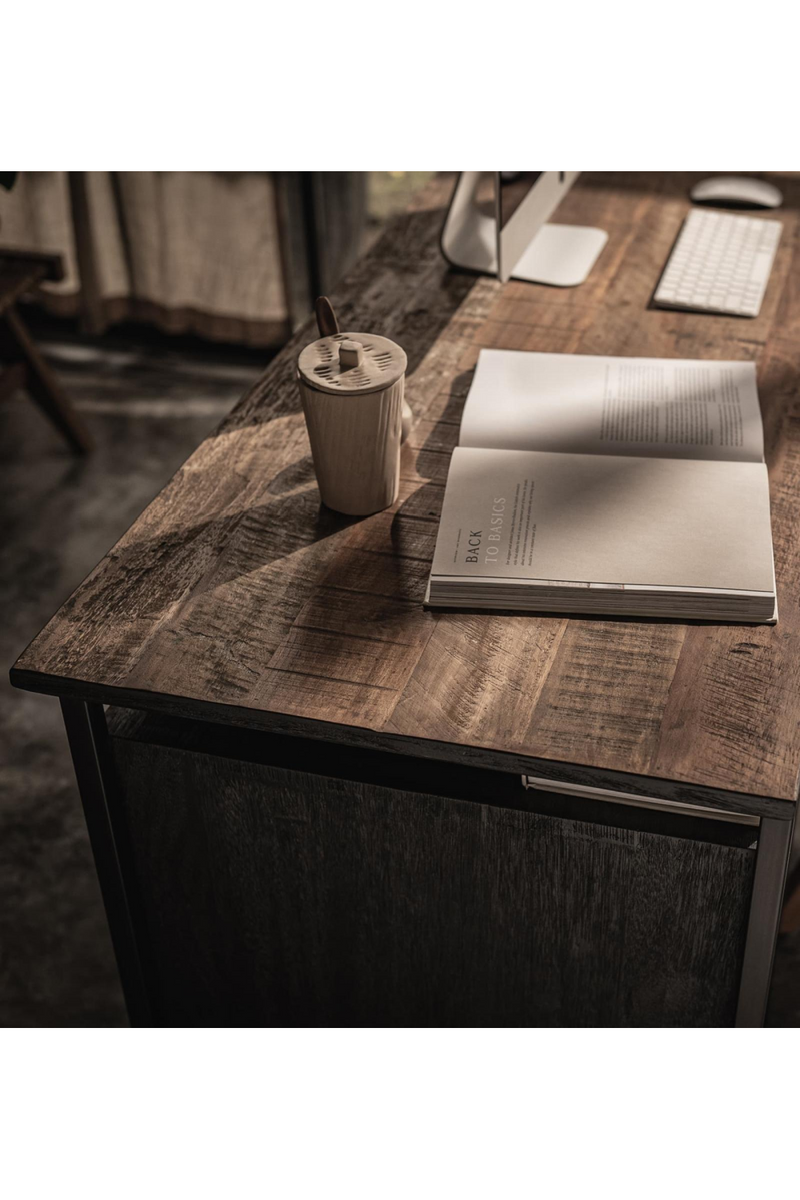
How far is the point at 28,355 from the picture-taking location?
2.60 metres

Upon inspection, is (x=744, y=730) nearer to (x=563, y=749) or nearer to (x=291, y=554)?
(x=563, y=749)

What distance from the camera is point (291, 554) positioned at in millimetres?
1127

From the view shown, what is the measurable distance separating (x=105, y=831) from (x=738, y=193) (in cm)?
141

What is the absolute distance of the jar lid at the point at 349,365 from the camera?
1072 millimetres

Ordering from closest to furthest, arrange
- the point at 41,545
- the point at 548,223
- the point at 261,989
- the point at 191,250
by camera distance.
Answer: the point at 261,989, the point at 548,223, the point at 41,545, the point at 191,250

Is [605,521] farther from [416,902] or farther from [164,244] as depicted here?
[164,244]

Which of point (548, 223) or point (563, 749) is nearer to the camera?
point (563, 749)

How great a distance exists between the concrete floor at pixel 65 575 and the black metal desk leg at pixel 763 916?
613 millimetres

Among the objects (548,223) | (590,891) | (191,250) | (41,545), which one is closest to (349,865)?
(590,891)

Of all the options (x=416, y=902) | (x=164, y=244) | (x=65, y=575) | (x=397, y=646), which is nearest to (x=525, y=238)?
(x=397, y=646)

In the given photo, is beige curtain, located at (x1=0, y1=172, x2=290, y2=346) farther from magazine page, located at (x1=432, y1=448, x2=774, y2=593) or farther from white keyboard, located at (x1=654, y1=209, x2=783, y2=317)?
magazine page, located at (x1=432, y1=448, x2=774, y2=593)

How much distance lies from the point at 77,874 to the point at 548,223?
4.14ft

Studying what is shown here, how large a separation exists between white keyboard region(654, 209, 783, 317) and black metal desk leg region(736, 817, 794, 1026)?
0.84 meters

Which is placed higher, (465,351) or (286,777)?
(465,351)
